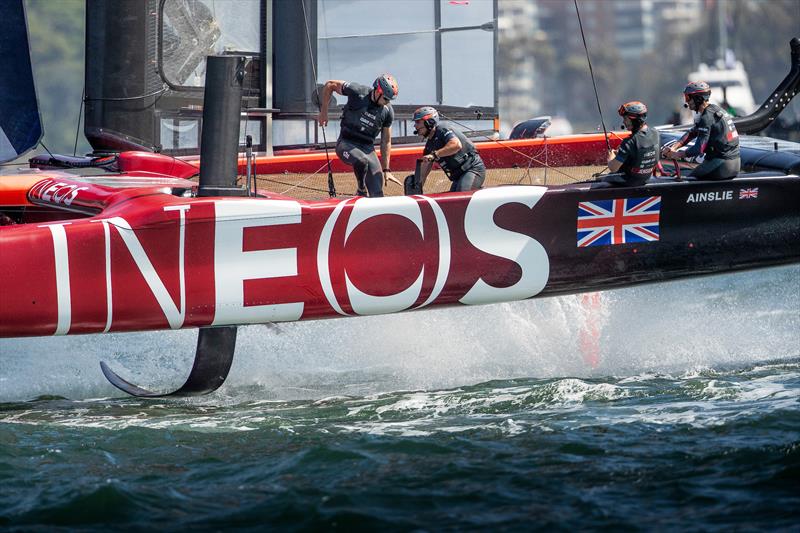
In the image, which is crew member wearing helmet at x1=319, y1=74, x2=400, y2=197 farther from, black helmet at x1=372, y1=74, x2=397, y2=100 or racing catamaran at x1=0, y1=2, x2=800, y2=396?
racing catamaran at x1=0, y1=2, x2=800, y2=396

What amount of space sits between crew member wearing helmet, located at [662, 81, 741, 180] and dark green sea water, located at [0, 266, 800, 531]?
109 centimetres

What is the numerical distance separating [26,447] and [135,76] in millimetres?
3467

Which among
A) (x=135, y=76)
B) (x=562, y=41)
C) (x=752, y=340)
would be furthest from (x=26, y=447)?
(x=562, y=41)

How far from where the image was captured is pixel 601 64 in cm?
8231

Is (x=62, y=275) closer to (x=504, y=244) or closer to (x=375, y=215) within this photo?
(x=375, y=215)

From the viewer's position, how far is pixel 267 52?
360 inches

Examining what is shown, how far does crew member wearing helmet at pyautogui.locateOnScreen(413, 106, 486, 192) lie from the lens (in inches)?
268

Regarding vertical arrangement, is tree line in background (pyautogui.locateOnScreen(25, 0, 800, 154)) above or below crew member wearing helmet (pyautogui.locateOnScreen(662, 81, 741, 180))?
above

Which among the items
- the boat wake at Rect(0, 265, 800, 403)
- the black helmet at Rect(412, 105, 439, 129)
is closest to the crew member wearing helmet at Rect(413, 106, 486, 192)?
the black helmet at Rect(412, 105, 439, 129)

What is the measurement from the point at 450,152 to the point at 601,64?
3060 inches

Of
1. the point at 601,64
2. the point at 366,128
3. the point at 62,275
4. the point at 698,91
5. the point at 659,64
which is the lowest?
the point at 62,275

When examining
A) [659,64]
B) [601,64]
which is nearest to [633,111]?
[659,64]

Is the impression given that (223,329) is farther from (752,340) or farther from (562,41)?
(562,41)

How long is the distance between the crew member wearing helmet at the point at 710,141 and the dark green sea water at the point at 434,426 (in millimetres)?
1093
